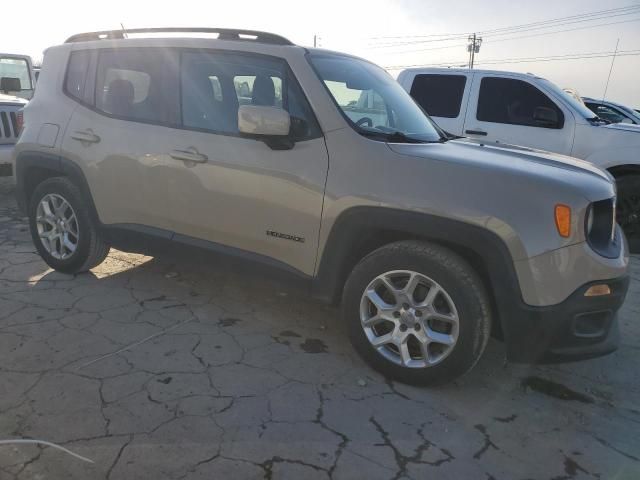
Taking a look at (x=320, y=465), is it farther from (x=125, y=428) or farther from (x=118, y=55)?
(x=118, y=55)

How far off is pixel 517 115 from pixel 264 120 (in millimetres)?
4310

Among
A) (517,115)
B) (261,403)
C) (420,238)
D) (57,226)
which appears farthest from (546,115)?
(57,226)

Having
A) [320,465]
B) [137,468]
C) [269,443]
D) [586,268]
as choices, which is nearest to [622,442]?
[586,268]

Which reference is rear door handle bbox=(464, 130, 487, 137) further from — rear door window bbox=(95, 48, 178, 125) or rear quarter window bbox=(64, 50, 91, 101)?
rear quarter window bbox=(64, 50, 91, 101)

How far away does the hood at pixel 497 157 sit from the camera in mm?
2600

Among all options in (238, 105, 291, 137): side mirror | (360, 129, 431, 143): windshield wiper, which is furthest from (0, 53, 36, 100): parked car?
(360, 129, 431, 143): windshield wiper

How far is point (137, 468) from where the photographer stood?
2.05m

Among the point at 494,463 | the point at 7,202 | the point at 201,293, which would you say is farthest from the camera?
the point at 7,202

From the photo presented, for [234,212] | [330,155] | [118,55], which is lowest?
[234,212]

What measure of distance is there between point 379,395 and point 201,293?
1.80 metres

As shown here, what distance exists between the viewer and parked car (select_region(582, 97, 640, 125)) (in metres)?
9.92

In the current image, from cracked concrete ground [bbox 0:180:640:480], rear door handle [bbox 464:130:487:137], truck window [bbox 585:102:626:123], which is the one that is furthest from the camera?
truck window [bbox 585:102:626:123]

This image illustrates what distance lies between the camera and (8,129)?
6.52 meters

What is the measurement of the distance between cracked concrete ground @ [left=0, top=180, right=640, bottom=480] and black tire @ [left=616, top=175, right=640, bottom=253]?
2398 mm
